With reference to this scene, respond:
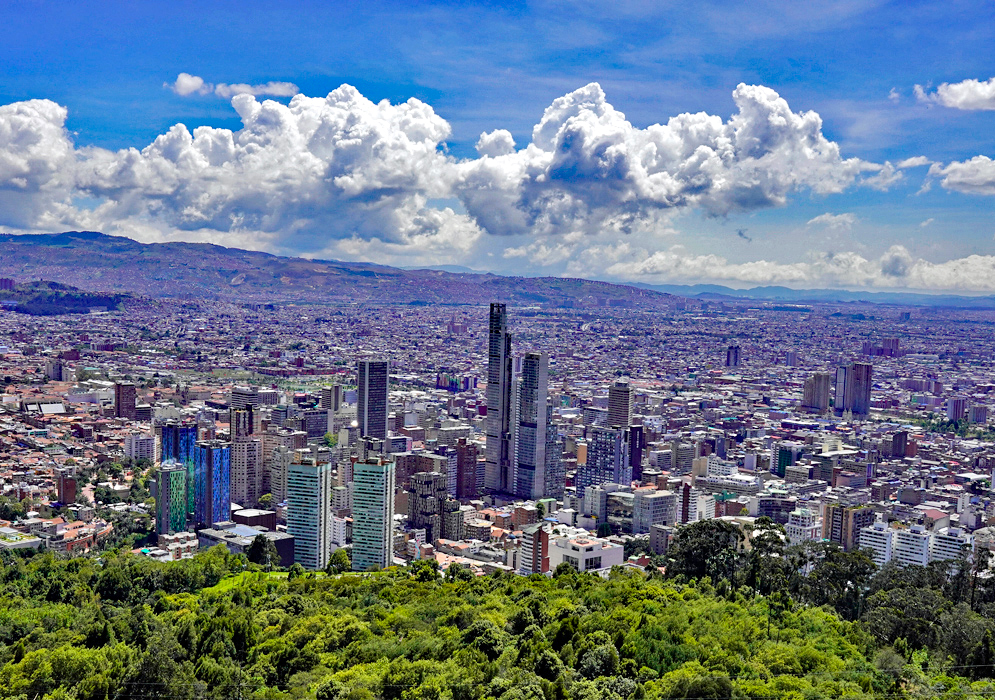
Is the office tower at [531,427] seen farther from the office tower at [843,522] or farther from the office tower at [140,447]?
the office tower at [140,447]

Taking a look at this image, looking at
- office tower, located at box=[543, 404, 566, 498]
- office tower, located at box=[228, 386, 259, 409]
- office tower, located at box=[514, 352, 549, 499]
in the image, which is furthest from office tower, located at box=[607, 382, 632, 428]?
office tower, located at box=[228, 386, 259, 409]

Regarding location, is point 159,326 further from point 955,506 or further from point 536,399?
point 955,506

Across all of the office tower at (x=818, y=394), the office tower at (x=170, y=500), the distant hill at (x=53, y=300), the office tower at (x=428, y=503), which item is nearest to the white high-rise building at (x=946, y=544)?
the office tower at (x=428, y=503)

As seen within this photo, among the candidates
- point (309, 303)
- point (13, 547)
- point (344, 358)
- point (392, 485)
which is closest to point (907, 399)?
point (344, 358)

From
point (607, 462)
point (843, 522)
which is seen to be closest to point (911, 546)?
point (843, 522)

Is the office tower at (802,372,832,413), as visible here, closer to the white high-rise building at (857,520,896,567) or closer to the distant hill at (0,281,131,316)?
the white high-rise building at (857,520,896,567)
